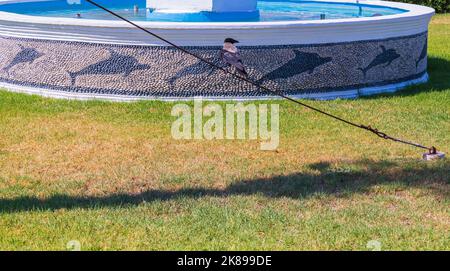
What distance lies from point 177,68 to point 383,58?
2748mm

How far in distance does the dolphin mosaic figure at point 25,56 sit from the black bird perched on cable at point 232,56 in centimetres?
228

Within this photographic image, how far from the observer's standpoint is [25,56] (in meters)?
10.2

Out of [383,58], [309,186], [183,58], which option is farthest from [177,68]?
[309,186]

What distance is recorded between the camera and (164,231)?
5578 millimetres

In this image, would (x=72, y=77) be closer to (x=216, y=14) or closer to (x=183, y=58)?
(x=183, y=58)

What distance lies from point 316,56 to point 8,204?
494cm

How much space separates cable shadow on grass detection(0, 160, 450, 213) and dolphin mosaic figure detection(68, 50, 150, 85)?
126 inches

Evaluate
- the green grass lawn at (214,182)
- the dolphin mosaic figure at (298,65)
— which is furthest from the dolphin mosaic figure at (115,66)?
the dolphin mosaic figure at (298,65)

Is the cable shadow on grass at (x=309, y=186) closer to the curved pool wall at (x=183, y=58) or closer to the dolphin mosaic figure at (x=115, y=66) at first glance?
the curved pool wall at (x=183, y=58)

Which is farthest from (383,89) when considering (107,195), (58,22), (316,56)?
(107,195)

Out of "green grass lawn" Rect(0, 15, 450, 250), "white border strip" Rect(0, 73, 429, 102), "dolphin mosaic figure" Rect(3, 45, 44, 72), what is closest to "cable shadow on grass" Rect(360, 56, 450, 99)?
"white border strip" Rect(0, 73, 429, 102)

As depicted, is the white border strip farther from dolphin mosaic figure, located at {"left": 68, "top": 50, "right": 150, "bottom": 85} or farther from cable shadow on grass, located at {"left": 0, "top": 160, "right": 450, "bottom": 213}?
cable shadow on grass, located at {"left": 0, "top": 160, "right": 450, "bottom": 213}

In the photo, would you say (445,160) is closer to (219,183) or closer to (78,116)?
(219,183)

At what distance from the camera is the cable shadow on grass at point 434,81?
416 inches
